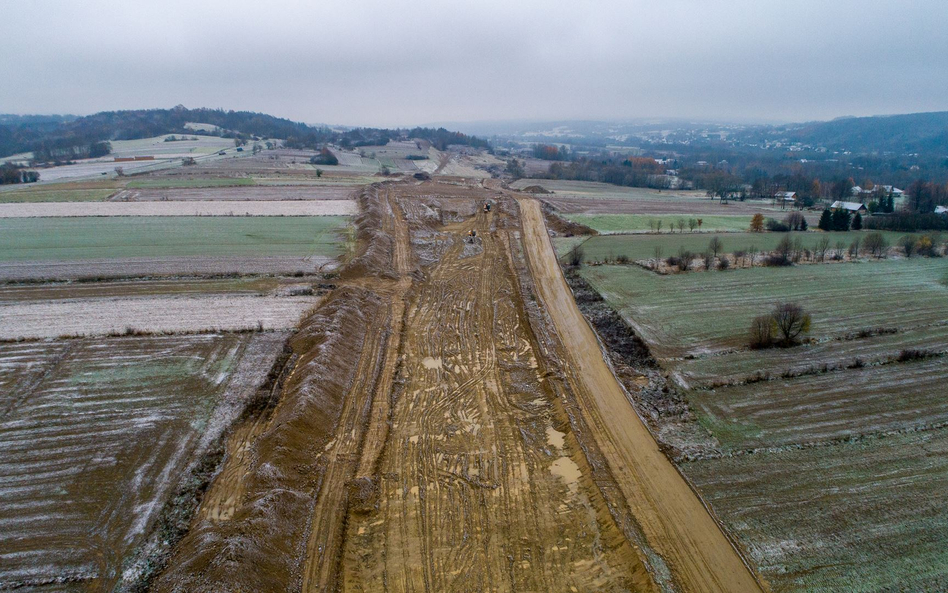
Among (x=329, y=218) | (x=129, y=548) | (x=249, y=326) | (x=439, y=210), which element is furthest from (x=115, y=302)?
(x=439, y=210)

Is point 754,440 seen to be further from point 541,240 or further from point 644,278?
point 541,240

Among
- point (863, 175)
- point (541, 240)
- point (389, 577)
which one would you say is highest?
point (863, 175)

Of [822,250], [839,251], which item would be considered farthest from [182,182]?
[839,251]

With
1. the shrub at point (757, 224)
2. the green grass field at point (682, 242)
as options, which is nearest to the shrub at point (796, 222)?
the green grass field at point (682, 242)

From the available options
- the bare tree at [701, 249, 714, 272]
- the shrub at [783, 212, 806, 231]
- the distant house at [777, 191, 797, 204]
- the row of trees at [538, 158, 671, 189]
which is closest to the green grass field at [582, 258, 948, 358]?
the bare tree at [701, 249, 714, 272]

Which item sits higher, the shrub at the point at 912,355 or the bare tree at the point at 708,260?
the bare tree at the point at 708,260

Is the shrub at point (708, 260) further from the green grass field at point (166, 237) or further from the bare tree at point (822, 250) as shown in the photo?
the green grass field at point (166, 237)
